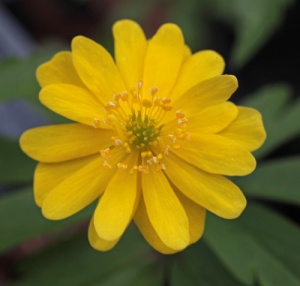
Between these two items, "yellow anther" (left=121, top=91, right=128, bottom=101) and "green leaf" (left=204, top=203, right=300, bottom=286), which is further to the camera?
"green leaf" (left=204, top=203, right=300, bottom=286)

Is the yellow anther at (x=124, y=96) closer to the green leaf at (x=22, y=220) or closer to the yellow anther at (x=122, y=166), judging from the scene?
the yellow anther at (x=122, y=166)

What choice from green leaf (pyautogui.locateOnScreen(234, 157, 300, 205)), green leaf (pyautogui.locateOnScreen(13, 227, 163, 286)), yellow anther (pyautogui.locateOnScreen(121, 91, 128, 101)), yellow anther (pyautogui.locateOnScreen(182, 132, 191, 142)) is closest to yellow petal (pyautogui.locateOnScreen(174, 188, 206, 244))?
yellow anther (pyautogui.locateOnScreen(182, 132, 191, 142))

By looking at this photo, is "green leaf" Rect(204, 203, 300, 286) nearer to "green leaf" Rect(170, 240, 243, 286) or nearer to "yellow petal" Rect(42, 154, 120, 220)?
"green leaf" Rect(170, 240, 243, 286)

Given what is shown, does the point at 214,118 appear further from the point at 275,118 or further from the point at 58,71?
the point at 275,118

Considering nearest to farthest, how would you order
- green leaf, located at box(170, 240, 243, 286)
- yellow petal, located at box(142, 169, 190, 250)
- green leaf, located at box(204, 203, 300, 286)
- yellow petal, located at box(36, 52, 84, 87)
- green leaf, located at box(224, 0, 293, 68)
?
yellow petal, located at box(142, 169, 190, 250)
yellow petal, located at box(36, 52, 84, 87)
green leaf, located at box(204, 203, 300, 286)
green leaf, located at box(170, 240, 243, 286)
green leaf, located at box(224, 0, 293, 68)

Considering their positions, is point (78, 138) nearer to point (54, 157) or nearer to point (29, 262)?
point (54, 157)

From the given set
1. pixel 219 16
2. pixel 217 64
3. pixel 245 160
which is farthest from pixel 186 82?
pixel 219 16

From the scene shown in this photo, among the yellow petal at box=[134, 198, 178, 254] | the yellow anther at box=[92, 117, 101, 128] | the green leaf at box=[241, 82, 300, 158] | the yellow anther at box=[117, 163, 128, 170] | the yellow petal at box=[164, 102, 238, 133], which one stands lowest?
the green leaf at box=[241, 82, 300, 158]

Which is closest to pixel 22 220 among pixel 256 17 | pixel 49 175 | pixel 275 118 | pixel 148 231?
pixel 49 175
